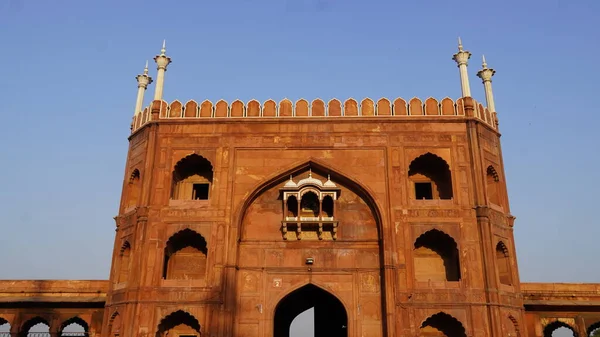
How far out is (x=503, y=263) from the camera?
46.6 ft

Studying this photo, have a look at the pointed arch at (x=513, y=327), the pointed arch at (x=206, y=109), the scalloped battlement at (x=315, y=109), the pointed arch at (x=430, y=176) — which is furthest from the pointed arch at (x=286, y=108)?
the pointed arch at (x=513, y=327)

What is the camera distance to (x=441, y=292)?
1322 centimetres

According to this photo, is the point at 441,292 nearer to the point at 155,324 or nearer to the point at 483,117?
the point at 483,117

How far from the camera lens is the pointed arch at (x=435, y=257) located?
14023mm

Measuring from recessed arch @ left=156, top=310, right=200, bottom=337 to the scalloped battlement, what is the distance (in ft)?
18.5

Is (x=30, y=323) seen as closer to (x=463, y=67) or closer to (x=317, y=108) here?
(x=317, y=108)

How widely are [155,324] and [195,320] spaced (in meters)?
1.10

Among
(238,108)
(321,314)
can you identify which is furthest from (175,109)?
(321,314)

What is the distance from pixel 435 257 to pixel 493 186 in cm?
276

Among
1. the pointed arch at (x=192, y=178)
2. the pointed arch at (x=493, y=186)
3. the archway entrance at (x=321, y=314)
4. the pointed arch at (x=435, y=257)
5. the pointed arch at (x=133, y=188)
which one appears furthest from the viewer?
the archway entrance at (x=321, y=314)

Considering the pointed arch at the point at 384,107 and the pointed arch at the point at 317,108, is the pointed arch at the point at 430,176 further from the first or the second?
the pointed arch at the point at 317,108

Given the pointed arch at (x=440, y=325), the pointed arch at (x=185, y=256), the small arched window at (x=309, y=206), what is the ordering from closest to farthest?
the pointed arch at (x=440, y=325) < the pointed arch at (x=185, y=256) < the small arched window at (x=309, y=206)

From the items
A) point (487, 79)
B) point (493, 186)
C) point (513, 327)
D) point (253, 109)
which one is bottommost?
point (513, 327)

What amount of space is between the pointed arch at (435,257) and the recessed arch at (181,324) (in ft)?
20.1
